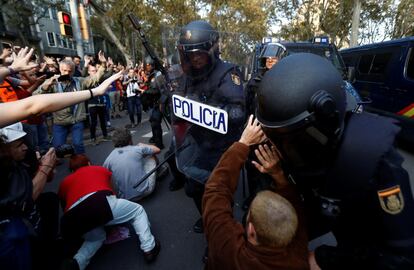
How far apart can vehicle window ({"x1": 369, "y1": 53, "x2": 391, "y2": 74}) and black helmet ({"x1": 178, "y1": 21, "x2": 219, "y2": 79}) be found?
4.89 m

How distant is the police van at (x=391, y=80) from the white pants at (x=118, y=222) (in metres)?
3.96

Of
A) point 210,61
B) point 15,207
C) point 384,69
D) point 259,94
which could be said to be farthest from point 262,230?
point 384,69

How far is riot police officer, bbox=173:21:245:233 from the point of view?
71.7 inches

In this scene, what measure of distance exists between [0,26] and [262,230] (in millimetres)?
29615

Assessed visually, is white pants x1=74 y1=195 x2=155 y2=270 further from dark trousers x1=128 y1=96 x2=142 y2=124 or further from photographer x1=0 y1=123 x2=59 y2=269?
dark trousers x1=128 y1=96 x2=142 y2=124

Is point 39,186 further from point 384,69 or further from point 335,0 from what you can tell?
point 335,0

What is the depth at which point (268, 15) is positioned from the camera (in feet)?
66.6

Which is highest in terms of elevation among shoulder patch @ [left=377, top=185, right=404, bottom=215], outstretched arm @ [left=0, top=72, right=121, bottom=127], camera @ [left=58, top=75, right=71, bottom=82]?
outstretched arm @ [left=0, top=72, right=121, bottom=127]

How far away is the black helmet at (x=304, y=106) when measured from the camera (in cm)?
82

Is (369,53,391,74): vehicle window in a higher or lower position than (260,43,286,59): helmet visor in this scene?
lower

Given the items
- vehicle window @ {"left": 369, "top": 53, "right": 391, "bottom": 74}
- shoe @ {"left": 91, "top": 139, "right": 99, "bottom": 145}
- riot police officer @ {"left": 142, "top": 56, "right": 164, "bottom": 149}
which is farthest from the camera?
shoe @ {"left": 91, "top": 139, "right": 99, "bottom": 145}

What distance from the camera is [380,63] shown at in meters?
5.61

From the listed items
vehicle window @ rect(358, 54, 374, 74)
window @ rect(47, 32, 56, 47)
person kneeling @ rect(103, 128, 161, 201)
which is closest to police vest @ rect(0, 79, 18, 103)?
person kneeling @ rect(103, 128, 161, 201)

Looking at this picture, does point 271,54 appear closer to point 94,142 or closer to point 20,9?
point 94,142
